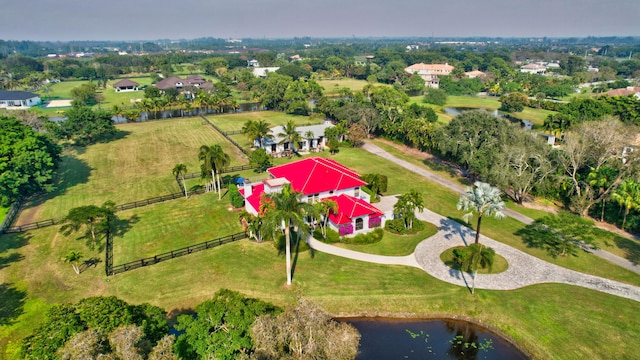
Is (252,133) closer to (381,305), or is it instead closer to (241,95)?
(381,305)

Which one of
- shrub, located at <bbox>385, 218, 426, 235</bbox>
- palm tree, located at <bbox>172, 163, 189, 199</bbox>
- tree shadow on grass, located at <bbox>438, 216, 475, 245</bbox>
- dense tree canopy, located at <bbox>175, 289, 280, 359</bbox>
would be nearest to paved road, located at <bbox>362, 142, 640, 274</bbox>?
tree shadow on grass, located at <bbox>438, 216, 475, 245</bbox>

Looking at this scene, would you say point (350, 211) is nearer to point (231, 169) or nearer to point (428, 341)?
point (428, 341)

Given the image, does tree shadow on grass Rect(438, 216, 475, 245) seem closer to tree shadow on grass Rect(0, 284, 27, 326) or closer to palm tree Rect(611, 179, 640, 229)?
palm tree Rect(611, 179, 640, 229)

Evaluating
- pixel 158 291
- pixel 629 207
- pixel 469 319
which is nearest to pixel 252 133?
pixel 158 291

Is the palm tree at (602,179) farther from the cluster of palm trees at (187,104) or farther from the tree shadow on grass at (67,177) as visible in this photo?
the cluster of palm trees at (187,104)

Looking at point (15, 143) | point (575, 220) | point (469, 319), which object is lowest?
point (469, 319)

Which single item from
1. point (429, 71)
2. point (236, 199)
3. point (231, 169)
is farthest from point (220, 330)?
point (429, 71)

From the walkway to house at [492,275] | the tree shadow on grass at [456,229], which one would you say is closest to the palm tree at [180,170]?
the walkway to house at [492,275]

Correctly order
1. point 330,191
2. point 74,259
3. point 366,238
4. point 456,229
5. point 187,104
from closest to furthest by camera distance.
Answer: point 74,259 → point 366,238 → point 456,229 → point 330,191 → point 187,104
